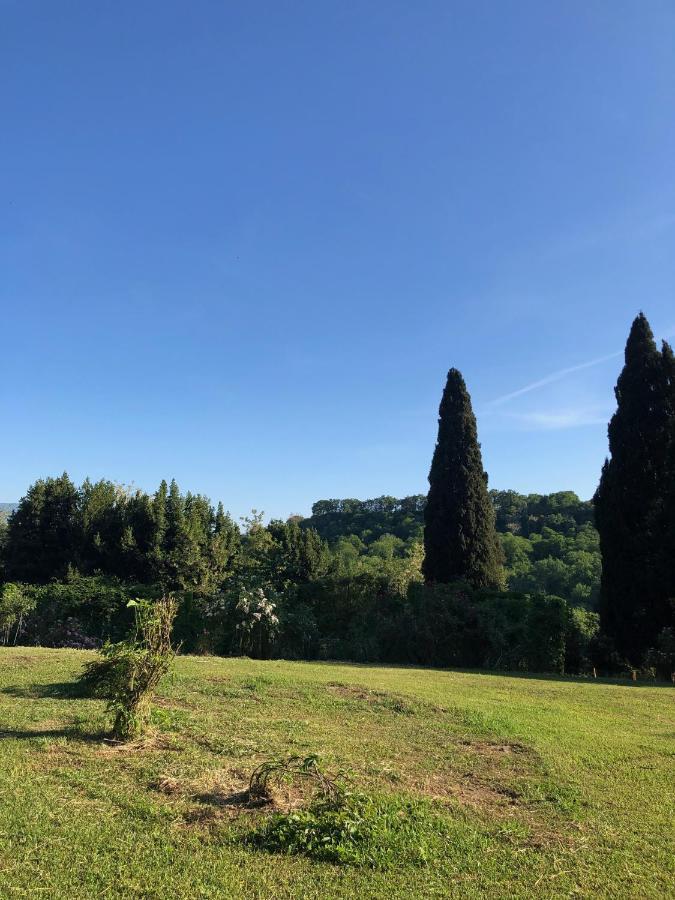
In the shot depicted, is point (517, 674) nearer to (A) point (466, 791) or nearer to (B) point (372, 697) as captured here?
(B) point (372, 697)

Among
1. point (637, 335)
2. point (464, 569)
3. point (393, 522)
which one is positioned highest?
point (637, 335)

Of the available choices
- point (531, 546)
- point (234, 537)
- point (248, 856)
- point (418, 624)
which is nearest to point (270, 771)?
point (248, 856)

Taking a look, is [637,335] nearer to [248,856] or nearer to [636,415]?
[636,415]

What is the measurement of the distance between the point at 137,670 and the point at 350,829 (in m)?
2.95

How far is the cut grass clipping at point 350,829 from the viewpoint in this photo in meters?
3.33

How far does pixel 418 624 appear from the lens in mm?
13969

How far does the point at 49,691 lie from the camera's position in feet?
24.9

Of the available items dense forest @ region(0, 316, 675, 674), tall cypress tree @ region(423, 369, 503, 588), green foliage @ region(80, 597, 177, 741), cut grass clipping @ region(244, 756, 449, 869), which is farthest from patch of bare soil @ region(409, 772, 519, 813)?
tall cypress tree @ region(423, 369, 503, 588)

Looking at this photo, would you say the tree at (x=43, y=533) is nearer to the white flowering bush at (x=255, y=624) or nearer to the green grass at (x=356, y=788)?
the white flowering bush at (x=255, y=624)

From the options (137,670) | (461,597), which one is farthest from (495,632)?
(137,670)

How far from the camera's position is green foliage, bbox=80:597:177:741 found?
17.8 feet

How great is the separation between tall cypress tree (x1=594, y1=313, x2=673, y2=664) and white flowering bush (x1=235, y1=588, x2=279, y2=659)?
26.9 feet

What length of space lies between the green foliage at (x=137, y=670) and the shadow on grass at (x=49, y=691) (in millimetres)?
Answer: 1233

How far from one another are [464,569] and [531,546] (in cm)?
1690
